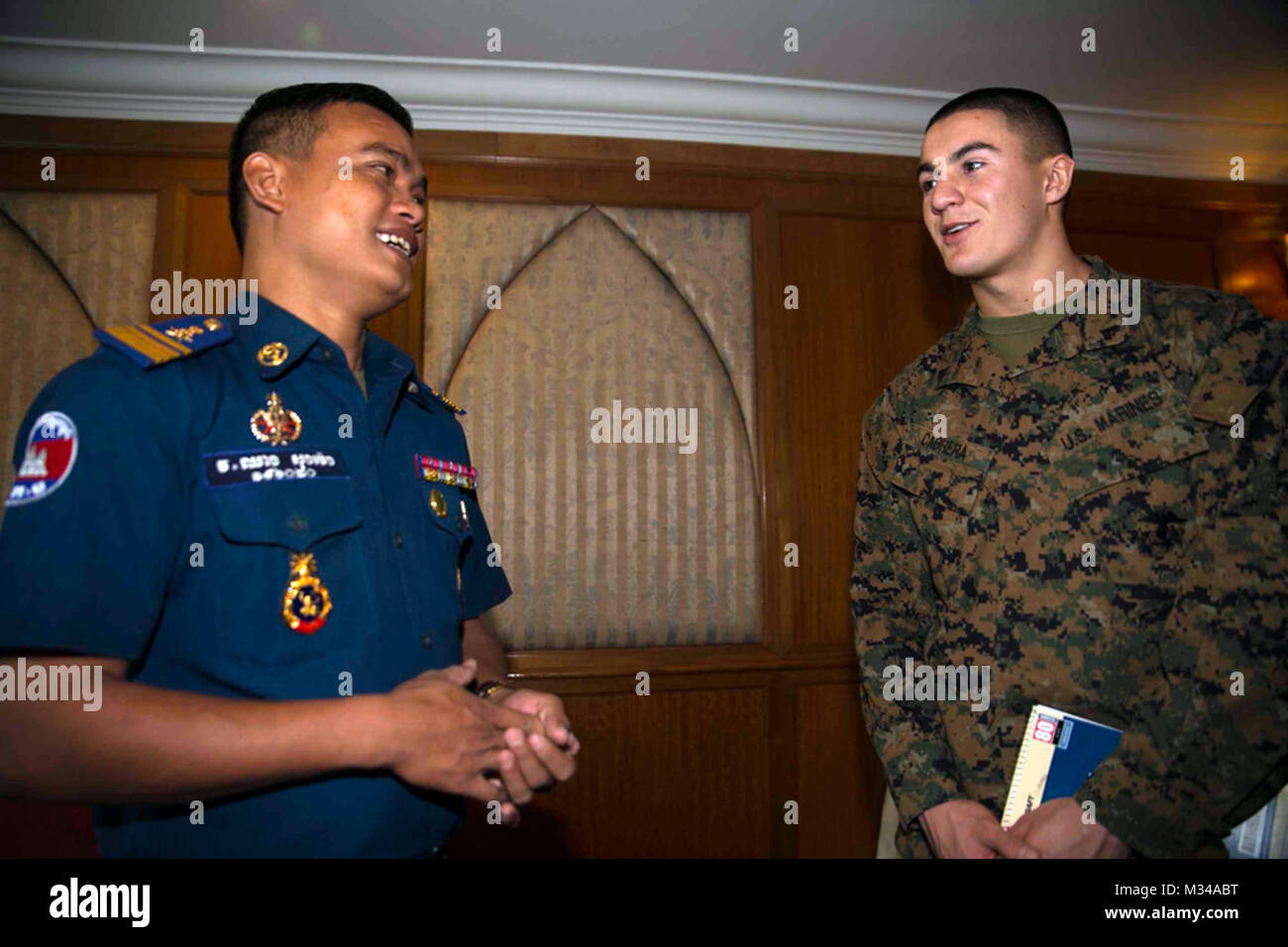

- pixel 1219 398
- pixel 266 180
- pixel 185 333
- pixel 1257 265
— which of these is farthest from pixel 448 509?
pixel 1257 265

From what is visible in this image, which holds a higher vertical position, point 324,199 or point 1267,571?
point 324,199

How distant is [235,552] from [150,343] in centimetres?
33

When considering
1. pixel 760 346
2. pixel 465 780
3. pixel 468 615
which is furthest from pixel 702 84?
pixel 465 780

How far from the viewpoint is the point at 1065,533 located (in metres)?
1.35

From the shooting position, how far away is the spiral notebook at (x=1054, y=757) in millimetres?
1244

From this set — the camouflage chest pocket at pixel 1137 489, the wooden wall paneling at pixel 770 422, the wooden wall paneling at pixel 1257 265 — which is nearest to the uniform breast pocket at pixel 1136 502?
the camouflage chest pocket at pixel 1137 489

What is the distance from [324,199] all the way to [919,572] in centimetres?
137

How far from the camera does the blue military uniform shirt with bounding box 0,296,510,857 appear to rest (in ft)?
2.89

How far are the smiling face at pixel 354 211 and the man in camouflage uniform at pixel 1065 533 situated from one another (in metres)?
1.11

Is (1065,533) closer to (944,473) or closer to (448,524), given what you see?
(944,473)

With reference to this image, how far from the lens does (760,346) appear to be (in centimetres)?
328

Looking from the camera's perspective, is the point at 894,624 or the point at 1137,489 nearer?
the point at 1137,489

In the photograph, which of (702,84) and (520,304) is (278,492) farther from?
(702,84)
